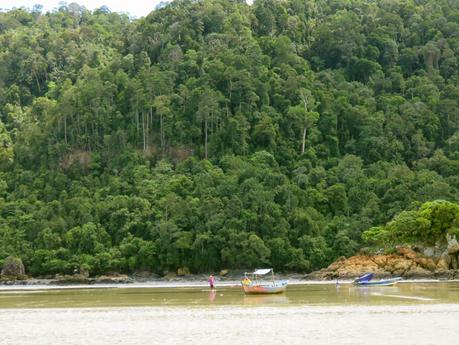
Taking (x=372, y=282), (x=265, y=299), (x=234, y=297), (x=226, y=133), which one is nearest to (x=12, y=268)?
(x=226, y=133)

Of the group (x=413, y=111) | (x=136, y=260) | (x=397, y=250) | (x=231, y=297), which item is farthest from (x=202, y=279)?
(x=413, y=111)

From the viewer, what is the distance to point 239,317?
140ft

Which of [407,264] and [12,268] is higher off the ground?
[12,268]

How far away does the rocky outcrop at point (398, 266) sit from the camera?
245 feet

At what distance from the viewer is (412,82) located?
11712cm

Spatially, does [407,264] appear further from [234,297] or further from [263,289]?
[234,297]

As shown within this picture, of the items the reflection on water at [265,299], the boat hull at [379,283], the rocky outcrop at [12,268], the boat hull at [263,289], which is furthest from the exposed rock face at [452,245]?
the rocky outcrop at [12,268]

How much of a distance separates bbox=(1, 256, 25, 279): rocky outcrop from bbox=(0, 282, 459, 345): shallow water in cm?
2587

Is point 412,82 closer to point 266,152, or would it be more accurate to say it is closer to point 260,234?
point 266,152

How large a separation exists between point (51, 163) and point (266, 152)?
27.1 metres

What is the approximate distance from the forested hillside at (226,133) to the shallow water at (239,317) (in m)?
26.5

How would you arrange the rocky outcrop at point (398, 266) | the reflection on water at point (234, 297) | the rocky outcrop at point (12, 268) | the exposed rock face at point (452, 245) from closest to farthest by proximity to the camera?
the reflection on water at point (234, 297), the rocky outcrop at point (398, 266), the exposed rock face at point (452, 245), the rocky outcrop at point (12, 268)

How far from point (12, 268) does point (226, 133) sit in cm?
3144

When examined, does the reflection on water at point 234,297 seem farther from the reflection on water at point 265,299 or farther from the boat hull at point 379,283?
the boat hull at point 379,283
